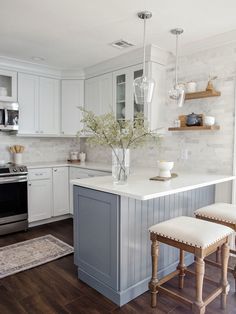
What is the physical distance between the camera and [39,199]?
3.93 m

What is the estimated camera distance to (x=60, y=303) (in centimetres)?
210

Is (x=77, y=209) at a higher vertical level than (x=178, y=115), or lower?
lower

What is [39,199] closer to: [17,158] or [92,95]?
[17,158]

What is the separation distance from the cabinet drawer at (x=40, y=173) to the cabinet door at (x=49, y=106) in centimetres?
66

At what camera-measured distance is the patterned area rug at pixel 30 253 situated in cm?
269

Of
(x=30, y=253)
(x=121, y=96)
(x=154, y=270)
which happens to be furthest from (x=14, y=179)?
(x=154, y=270)

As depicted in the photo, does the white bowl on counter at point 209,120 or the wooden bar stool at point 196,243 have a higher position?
the white bowl on counter at point 209,120

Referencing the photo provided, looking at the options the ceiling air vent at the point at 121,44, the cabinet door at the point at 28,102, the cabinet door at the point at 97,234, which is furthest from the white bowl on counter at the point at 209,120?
the cabinet door at the point at 28,102

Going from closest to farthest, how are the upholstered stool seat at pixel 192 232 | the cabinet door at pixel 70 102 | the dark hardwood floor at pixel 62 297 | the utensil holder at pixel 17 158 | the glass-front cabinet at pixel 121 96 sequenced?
the upholstered stool seat at pixel 192 232 → the dark hardwood floor at pixel 62 297 → the glass-front cabinet at pixel 121 96 → the utensil holder at pixel 17 158 → the cabinet door at pixel 70 102

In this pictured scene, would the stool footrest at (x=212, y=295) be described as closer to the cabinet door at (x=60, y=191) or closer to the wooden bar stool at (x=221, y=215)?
the wooden bar stool at (x=221, y=215)

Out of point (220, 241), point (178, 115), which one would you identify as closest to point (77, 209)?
point (220, 241)

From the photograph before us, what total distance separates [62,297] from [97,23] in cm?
254

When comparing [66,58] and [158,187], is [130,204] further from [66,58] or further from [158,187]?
[66,58]

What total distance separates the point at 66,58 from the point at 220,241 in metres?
3.14
